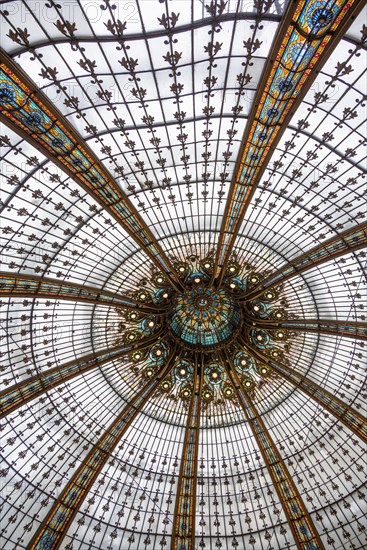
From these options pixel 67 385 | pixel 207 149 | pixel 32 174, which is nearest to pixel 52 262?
pixel 32 174

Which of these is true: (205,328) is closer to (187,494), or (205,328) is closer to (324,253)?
(324,253)

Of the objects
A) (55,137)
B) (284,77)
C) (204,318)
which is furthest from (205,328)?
(284,77)

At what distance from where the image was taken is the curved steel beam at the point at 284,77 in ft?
38.5

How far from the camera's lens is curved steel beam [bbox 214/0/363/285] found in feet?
38.5

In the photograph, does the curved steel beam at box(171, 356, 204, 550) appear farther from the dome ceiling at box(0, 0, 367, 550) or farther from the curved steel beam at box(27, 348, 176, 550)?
the curved steel beam at box(27, 348, 176, 550)

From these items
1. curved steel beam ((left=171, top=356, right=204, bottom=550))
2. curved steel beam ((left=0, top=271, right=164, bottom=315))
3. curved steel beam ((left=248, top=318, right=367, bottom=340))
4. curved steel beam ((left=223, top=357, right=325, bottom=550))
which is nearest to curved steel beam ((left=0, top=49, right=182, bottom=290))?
curved steel beam ((left=0, top=271, right=164, bottom=315))

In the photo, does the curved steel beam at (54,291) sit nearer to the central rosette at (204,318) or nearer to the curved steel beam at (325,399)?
the central rosette at (204,318)

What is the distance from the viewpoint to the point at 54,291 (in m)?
21.4

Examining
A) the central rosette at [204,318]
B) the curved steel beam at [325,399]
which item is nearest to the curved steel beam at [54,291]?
the central rosette at [204,318]

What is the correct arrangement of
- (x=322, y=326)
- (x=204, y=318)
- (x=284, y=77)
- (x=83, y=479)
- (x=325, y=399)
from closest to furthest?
1. (x=284, y=77)
2. (x=83, y=479)
3. (x=322, y=326)
4. (x=325, y=399)
5. (x=204, y=318)

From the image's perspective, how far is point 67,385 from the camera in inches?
971

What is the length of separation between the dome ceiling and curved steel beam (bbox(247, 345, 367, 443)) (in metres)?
0.14

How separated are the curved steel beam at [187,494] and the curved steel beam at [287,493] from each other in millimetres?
3501

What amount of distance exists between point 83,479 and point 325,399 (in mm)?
14505
